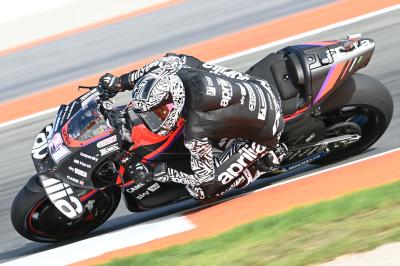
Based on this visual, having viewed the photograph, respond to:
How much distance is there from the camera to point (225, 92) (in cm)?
646

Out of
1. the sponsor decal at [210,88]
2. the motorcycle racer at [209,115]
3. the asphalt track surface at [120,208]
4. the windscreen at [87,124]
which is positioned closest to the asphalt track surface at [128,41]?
the asphalt track surface at [120,208]

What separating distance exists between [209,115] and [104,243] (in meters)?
1.37

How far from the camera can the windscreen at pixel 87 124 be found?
652 centimetres

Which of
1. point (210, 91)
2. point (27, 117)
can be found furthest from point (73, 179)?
point (27, 117)

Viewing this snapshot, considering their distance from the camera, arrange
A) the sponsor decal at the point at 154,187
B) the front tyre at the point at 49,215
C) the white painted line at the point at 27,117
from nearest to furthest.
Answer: the front tyre at the point at 49,215 < the sponsor decal at the point at 154,187 < the white painted line at the point at 27,117

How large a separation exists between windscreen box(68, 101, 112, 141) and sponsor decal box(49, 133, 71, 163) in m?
0.11

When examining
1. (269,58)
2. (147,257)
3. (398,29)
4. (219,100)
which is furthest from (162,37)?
(147,257)

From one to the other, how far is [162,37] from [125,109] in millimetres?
7114

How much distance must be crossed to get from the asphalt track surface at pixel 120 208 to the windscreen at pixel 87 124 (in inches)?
43.5

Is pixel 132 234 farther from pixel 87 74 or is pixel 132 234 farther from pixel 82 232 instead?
pixel 87 74

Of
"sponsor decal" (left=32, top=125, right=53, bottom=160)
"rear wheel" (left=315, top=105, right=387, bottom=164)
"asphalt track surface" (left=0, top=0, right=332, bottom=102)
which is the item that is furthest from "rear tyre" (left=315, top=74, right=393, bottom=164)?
"asphalt track surface" (left=0, top=0, right=332, bottom=102)

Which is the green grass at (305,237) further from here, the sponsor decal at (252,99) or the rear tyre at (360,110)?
the rear tyre at (360,110)

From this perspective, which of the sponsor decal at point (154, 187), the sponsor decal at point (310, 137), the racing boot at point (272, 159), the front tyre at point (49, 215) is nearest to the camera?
the front tyre at point (49, 215)

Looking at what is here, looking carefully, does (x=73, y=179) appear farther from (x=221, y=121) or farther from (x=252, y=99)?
(x=252, y=99)
